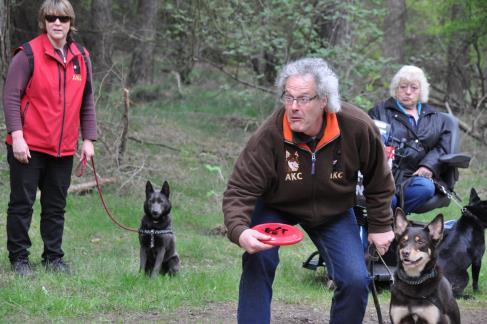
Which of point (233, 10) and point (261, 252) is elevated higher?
point (233, 10)

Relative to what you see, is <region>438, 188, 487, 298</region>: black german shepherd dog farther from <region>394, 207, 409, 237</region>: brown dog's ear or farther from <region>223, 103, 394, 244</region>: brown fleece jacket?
<region>223, 103, 394, 244</region>: brown fleece jacket

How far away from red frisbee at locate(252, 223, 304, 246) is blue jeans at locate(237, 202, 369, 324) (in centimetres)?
19

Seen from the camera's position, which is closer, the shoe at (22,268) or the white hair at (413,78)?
the shoe at (22,268)

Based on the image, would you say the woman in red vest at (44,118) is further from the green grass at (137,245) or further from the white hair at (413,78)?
the white hair at (413,78)

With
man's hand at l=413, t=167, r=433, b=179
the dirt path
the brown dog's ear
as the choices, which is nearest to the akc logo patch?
the brown dog's ear

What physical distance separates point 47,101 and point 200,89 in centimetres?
1209

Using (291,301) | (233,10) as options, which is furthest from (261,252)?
(233,10)

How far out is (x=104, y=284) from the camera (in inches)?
231

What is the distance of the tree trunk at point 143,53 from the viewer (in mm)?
16109

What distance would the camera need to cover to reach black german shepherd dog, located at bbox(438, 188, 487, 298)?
6570 mm

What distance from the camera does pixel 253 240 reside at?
3.71 meters

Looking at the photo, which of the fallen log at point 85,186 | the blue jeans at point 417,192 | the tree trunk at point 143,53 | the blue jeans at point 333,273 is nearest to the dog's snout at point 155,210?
the blue jeans at point 417,192

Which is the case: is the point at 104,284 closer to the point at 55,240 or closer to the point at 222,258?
the point at 55,240

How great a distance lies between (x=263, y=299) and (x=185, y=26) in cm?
910
